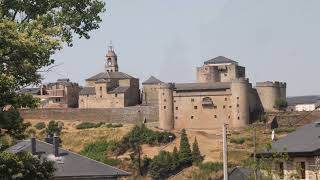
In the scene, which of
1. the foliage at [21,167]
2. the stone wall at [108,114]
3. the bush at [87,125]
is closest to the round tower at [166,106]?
the stone wall at [108,114]

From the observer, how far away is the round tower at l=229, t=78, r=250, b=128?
330 feet

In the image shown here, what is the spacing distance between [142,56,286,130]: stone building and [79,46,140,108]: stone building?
248 inches

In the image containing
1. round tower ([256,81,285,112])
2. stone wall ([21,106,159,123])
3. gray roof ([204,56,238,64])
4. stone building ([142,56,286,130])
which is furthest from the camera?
gray roof ([204,56,238,64])

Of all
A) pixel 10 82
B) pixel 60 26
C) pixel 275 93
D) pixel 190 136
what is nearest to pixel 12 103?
pixel 10 82

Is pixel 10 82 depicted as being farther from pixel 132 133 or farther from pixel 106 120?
pixel 106 120

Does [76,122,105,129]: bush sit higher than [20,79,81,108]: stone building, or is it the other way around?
[20,79,81,108]: stone building

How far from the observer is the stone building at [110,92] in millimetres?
109938

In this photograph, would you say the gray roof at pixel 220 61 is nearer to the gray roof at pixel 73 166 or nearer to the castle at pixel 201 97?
Answer: the castle at pixel 201 97

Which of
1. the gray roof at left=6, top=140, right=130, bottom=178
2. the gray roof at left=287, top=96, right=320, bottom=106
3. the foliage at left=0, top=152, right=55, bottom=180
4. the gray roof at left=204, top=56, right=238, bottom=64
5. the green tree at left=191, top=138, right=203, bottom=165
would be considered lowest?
the green tree at left=191, top=138, right=203, bottom=165

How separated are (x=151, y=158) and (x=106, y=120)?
22063mm

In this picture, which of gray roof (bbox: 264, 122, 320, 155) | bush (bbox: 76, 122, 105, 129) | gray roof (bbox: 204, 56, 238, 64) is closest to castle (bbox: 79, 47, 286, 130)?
gray roof (bbox: 204, 56, 238, 64)

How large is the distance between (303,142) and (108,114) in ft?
269

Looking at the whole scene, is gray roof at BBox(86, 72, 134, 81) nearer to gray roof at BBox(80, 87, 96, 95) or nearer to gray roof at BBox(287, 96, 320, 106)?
gray roof at BBox(80, 87, 96, 95)

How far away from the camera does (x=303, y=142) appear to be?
91.5ft
